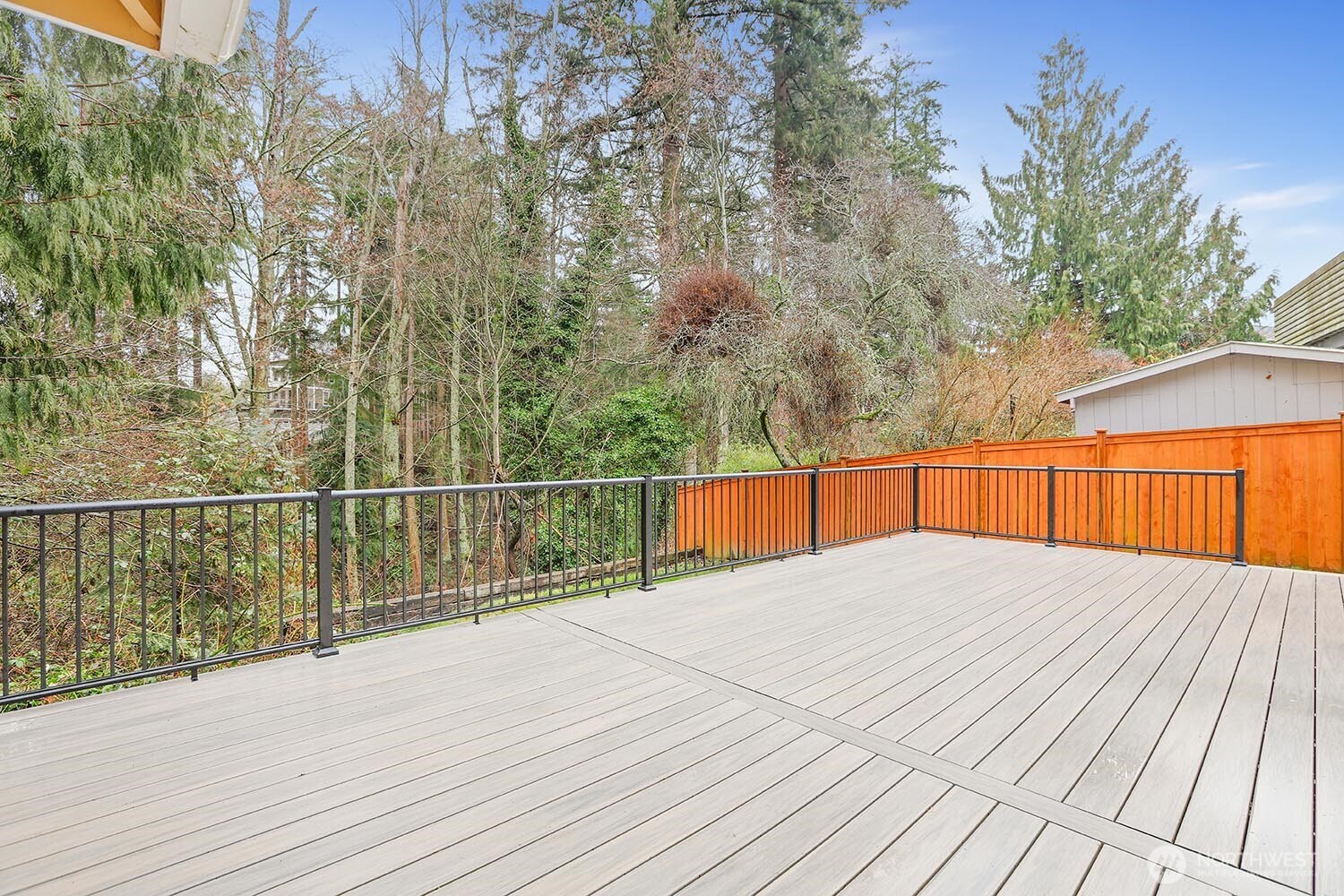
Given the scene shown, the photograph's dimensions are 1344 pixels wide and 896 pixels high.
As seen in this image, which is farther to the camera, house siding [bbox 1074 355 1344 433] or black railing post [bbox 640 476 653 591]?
house siding [bbox 1074 355 1344 433]

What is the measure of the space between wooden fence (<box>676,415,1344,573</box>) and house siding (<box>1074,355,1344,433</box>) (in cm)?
122

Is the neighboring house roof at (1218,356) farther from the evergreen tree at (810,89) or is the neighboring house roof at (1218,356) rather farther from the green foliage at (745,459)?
the evergreen tree at (810,89)

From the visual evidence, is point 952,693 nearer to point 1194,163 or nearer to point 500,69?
point 500,69

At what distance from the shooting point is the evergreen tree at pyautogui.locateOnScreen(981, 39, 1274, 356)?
15.4m

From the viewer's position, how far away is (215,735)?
6.98 ft

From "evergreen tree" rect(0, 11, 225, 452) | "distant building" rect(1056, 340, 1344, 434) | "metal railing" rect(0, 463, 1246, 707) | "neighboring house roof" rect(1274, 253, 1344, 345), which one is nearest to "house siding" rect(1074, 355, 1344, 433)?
"distant building" rect(1056, 340, 1344, 434)

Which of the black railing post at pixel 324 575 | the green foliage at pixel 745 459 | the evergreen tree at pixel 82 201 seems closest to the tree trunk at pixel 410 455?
the green foliage at pixel 745 459

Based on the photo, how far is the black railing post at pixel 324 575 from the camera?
292 cm

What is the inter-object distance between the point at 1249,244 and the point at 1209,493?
49.6 ft

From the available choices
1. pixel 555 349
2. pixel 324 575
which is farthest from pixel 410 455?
pixel 324 575

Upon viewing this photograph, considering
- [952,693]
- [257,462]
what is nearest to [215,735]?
[952,693]

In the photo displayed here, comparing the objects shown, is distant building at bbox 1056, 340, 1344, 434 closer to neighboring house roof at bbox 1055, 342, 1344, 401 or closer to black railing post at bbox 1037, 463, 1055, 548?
neighboring house roof at bbox 1055, 342, 1344, 401

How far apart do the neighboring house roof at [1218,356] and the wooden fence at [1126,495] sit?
4.03ft

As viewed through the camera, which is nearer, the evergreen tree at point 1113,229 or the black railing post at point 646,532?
the black railing post at point 646,532
